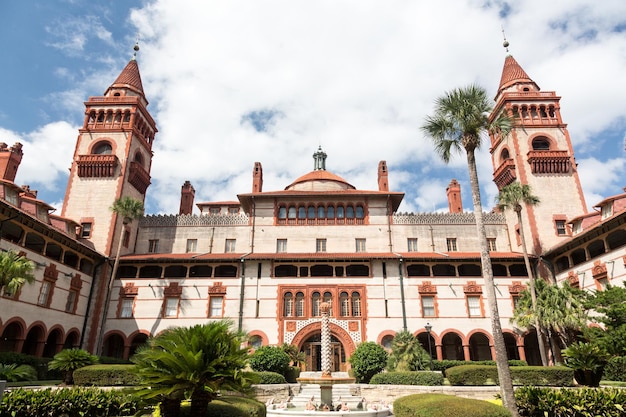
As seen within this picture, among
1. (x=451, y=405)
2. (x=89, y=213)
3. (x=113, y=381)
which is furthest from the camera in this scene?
(x=89, y=213)

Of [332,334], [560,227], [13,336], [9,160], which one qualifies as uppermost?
[9,160]

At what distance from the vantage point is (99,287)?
1357 inches

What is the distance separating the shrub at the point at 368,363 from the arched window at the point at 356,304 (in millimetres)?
6342

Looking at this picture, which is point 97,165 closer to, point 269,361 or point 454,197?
point 269,361

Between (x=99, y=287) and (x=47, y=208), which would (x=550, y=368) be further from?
(x=47, y=208)

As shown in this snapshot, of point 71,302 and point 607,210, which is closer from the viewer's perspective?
point 607,210

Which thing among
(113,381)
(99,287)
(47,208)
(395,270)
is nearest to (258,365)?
(113,381)

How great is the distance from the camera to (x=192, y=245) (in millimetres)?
39594

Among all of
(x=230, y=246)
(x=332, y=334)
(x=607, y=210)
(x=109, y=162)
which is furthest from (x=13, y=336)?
(x=607, y=210)

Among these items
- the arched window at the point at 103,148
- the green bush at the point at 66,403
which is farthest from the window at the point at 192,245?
the green bush at the point at 66,403

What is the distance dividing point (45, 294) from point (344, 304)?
2233 cm

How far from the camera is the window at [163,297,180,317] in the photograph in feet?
112

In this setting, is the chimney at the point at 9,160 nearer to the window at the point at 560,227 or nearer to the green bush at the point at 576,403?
the green bush at the point at 576,403

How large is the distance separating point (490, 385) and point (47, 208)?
33664mm
